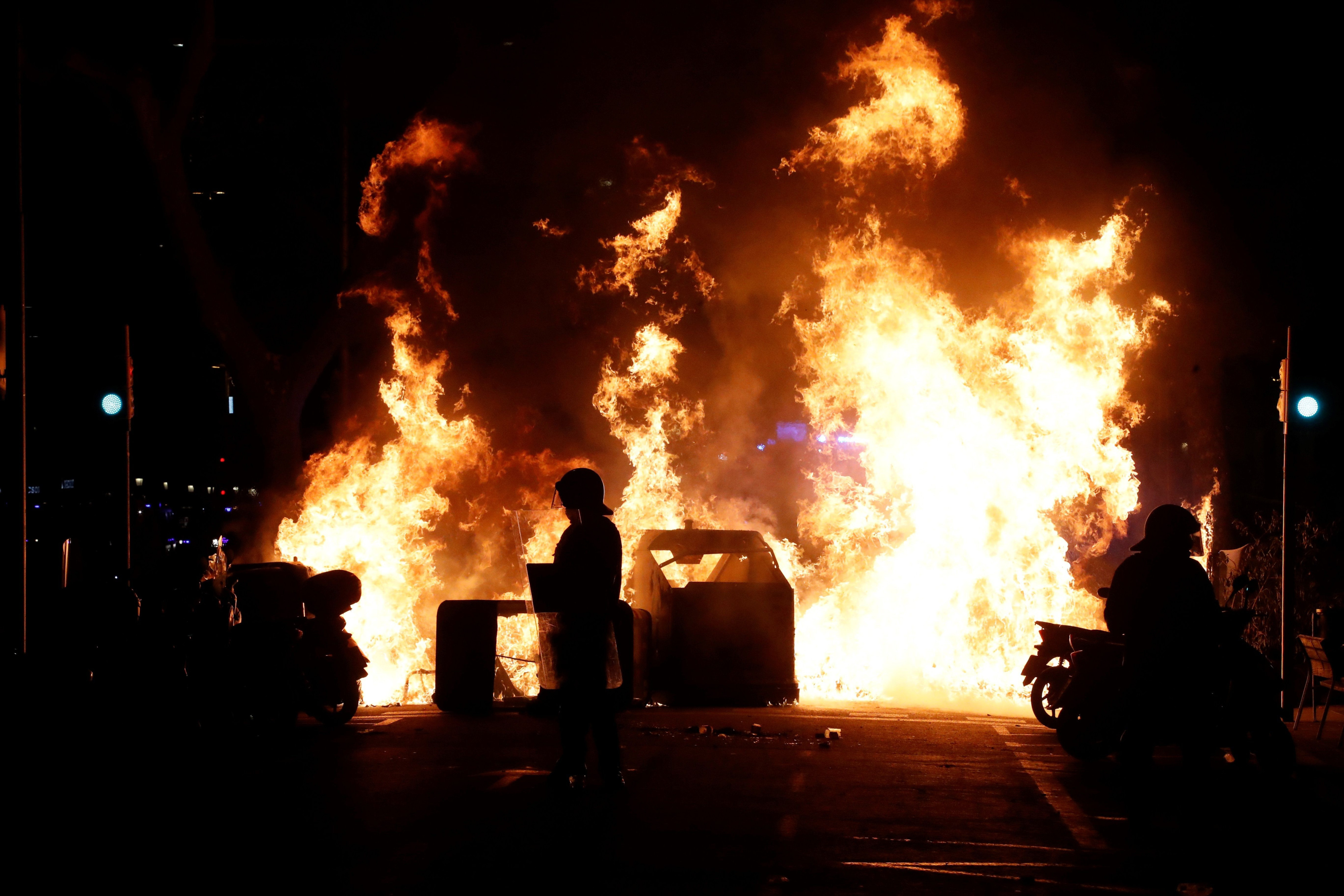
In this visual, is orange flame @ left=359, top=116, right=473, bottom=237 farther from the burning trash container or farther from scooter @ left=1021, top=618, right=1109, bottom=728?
scooter @ left=1021, top=618, right=1109, bottom=728

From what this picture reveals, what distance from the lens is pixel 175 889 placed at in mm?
5773

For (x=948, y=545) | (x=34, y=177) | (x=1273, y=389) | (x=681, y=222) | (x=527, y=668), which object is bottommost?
(x=527, y=668)

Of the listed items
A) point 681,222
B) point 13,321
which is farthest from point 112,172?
point 13,321

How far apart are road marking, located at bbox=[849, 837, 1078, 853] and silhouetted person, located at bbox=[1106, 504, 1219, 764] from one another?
2.27 metres

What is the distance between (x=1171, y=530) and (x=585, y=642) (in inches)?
164

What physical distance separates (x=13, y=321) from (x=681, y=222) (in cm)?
1012

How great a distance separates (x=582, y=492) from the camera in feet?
26.7

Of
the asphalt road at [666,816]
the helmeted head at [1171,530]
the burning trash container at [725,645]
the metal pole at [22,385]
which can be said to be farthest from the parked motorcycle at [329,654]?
the helmeted head at [1171,530]

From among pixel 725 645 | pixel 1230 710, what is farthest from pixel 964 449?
pixel 1230 710

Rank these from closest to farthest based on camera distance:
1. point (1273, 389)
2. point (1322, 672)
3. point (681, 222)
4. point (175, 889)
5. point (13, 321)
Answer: point (175, 889), point (1322, 672), point (13, 321), point (1273, 389), point (681, 222)

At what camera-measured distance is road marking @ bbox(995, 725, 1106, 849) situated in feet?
22.5

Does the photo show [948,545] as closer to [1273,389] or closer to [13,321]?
[1273,389]

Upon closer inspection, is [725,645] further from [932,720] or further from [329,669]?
[329,669]

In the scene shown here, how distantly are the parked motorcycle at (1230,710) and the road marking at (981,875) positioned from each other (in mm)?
2998
